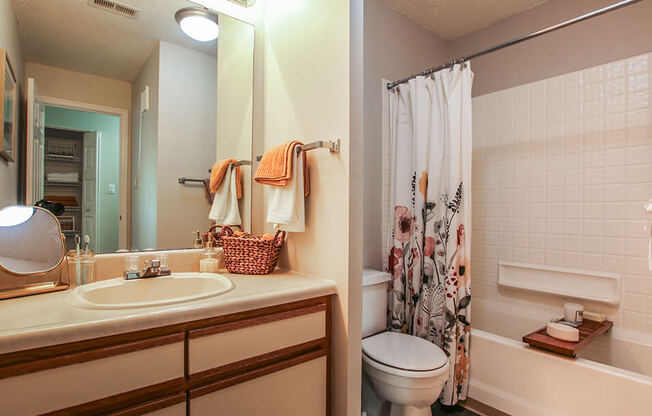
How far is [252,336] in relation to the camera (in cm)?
107

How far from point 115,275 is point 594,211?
8.65 ft

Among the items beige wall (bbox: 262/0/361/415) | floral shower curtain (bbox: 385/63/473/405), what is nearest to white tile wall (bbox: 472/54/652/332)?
floral shower curtain (bbox: 385/63/473/405)

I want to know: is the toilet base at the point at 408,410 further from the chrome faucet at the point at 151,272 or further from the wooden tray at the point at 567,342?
the chrome faucet at the point at 151,272

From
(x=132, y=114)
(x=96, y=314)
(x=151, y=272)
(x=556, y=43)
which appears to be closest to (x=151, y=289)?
(x=151, y=272)

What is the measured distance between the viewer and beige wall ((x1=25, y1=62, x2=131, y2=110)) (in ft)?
4.06

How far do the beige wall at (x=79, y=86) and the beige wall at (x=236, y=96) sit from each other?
412mm

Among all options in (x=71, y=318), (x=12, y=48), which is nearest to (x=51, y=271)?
(x=71, y=318)

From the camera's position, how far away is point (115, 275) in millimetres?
1333

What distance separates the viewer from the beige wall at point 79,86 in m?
1.24

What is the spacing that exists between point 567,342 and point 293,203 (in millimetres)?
1526

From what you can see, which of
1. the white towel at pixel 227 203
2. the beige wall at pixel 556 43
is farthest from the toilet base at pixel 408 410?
the beige wall at pixel 556 43

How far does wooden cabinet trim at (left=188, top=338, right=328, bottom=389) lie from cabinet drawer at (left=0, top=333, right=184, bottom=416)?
0.06m

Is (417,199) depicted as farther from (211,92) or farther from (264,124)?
(211,92)

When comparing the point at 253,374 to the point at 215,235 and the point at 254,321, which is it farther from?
the point at 215,235
